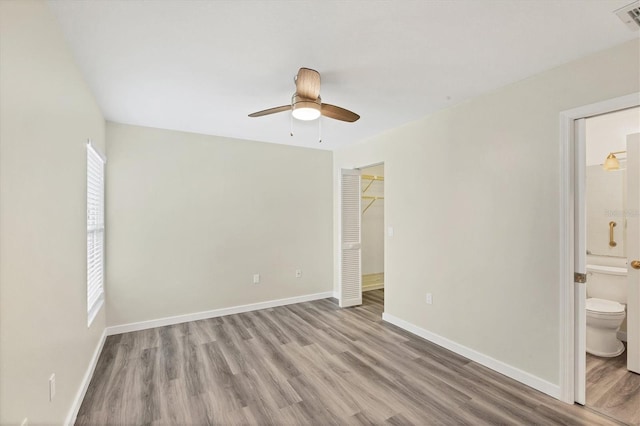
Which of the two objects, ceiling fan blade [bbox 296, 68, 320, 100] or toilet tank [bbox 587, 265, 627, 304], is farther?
toilet tank [bbox 587, 265, 627, 304]

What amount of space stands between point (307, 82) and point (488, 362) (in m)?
2.87

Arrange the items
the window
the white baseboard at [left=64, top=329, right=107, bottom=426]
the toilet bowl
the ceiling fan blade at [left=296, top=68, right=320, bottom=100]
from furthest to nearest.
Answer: the toilet bowl < the window < the ceiling fan blade at [left=296, top=68, right=320, bottom=100] < the white baseboard at [left=64, top=329, right=107, bottom=426]

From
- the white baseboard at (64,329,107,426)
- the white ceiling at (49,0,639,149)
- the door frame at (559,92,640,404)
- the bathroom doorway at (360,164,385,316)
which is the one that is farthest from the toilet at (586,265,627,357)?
the white baseboard at (64,329,107,426)

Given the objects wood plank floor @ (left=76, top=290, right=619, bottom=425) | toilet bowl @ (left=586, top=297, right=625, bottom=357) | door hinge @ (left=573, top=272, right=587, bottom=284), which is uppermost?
door hinge @ (left=573, top=272, right=587, bottom=284)

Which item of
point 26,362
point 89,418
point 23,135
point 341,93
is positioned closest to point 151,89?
point 23,135

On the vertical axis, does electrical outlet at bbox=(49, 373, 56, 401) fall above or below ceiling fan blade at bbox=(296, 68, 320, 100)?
below

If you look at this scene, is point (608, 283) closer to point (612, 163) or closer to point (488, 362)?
point (612, 163)

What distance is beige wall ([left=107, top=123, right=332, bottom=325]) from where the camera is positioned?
353cm

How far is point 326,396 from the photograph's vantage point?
2.27 metres

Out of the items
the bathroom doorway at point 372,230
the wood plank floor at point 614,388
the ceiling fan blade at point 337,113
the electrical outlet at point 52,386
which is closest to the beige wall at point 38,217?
the electrical outlet at point 52,386

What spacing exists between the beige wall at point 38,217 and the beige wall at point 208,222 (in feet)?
4.66

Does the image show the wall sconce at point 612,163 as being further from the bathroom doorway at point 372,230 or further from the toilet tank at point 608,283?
the bathroom doorway at point 372,230

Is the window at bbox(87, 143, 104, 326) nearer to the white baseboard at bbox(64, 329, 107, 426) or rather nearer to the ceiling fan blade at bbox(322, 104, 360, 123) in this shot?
the white baseboard at bbox(64, 329, 107, 426)

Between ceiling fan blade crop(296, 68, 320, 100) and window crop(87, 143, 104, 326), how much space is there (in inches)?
73.7
